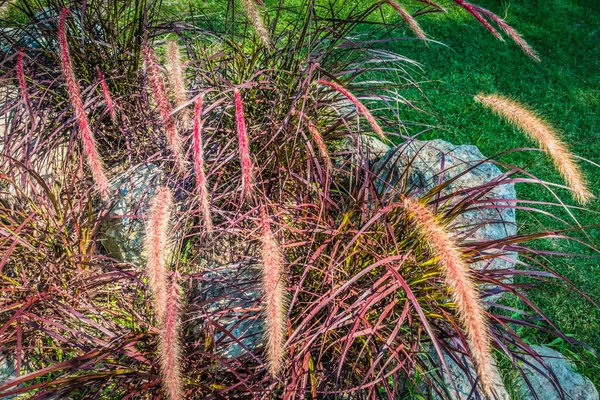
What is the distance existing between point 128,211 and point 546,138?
1.92 meters

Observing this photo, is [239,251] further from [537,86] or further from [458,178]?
[537,86]

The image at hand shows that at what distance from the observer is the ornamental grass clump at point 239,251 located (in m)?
1.66

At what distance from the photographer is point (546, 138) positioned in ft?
6.45

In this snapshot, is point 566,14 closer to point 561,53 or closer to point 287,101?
point 561,53

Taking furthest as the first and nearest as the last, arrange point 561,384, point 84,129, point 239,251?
point 239,251 → point 561,384 → point 84,129

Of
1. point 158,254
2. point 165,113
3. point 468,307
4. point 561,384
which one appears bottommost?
point 561,384

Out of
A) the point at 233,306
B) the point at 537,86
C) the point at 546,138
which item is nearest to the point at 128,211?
the point at 233,306

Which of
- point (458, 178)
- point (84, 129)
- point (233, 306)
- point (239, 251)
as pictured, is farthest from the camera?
point (458, 178)

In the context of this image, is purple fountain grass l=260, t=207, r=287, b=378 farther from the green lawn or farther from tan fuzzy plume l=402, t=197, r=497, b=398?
the green lawn

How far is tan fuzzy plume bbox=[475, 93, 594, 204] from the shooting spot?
193cm

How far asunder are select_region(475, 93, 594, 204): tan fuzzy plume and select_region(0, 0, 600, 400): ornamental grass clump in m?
0.02

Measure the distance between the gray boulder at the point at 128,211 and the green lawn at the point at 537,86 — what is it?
1844 millimetres

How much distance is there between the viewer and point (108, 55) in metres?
2.64

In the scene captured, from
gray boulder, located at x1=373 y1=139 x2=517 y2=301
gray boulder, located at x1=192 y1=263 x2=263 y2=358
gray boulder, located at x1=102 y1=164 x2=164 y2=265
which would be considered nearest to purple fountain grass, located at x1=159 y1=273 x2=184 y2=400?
gray boulder, located at x1=192 y1=263 x2=263 y2=358
